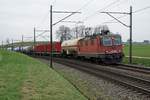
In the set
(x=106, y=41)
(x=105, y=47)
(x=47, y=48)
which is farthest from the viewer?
(x=47, y=48)

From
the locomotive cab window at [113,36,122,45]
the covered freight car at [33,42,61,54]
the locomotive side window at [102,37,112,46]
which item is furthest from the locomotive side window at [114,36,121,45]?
the covered freight car at [33,42,61,54]

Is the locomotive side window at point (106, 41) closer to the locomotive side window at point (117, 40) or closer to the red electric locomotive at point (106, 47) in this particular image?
the red electric locomotive at point (106, 47)

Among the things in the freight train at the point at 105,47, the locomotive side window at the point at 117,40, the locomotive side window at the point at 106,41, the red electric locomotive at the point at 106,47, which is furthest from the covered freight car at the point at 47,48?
the locomotive side window at the point at 106,41

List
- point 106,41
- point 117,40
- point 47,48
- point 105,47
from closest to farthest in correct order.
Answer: point 105,47 < point 106,41 < point 117,40 < point 47,48

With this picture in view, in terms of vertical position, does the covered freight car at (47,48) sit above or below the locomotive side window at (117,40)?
below

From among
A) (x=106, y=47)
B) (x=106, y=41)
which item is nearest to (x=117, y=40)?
(x=106, y=41)

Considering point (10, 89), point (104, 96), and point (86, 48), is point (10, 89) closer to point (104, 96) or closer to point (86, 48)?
point (104, 96)

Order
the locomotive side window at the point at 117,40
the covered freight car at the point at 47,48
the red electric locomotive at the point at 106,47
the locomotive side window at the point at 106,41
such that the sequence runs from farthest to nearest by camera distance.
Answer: the covered freight car at the point at 47,48
the locomotive side window at the point at 117,40
the locomotive side window at the point at 106,41
the red electric locomotive at the point at 106,47

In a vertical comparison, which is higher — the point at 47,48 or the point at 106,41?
the point at 106,41

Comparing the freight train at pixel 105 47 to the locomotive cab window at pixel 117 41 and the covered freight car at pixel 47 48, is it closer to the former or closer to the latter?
the locomotive cab window at pixel 117 41

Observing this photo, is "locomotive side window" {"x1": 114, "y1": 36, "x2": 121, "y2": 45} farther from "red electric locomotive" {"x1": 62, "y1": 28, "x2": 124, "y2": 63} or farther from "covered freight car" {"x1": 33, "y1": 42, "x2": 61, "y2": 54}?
"covered freight car" {"x1": 33, "y1": 42, "x2": 61, "y2": 54}

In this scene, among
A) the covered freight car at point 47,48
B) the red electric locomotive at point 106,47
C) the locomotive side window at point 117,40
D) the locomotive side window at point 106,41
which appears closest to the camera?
the red electric locomotive at point 106,47

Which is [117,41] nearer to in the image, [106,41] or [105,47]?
→ [106,41]

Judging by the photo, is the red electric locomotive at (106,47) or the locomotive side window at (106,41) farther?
the locomotive side window at (106,41)
